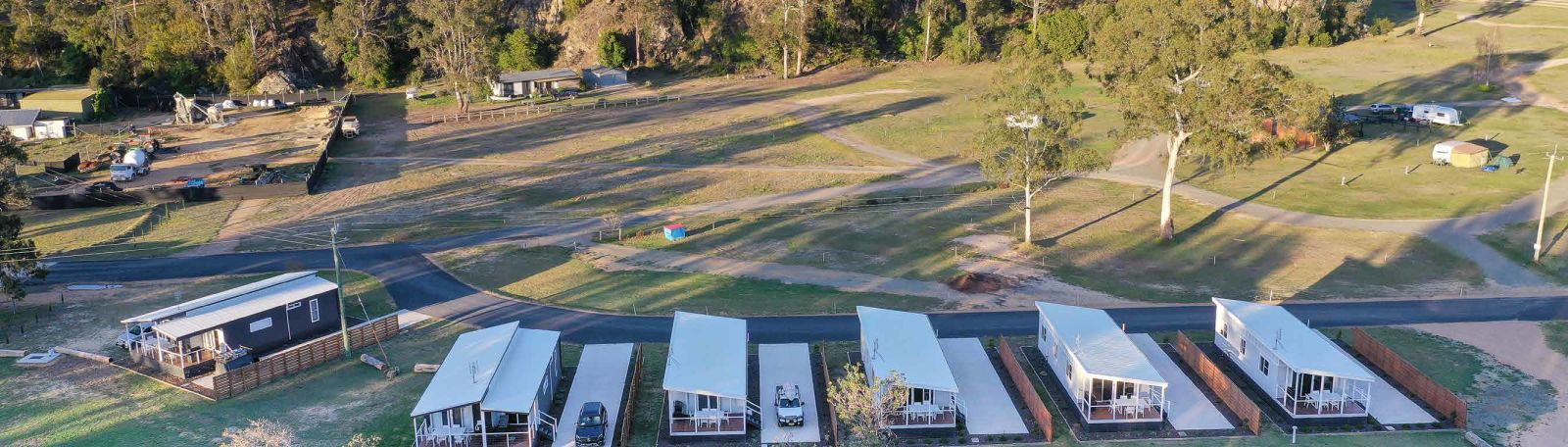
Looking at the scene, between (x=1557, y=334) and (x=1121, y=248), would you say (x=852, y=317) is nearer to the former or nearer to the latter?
(x=1121, y=248)

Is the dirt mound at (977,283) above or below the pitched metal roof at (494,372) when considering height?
below

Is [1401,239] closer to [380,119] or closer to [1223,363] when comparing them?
[1223,363]

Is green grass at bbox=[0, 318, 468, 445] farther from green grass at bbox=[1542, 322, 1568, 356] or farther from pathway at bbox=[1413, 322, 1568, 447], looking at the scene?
green grass at bbox=[1542, 322, 1568, 356]

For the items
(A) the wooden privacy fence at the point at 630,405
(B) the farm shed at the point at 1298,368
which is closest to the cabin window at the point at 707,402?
(A) the wooden privacy fence at the point at 630,405

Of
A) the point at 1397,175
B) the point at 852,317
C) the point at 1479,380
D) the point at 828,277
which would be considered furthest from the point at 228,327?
the point at 1397,175

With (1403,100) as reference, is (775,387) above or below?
below

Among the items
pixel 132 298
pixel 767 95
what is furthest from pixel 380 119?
pixel 132 298

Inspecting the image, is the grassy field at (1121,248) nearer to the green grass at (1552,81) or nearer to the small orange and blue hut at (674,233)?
the small orange and blue hut at (674,233)
